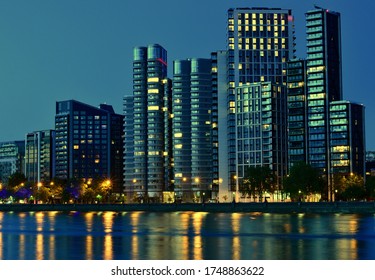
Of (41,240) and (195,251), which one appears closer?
(195,251)

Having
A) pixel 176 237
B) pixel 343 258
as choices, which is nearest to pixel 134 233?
pixel 176 237

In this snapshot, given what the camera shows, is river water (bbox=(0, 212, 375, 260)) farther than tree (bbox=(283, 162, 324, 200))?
No

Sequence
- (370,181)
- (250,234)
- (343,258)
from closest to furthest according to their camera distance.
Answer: (343,258) < (250,234) < (370,181)

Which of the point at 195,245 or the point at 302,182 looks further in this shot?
the point at 302,182

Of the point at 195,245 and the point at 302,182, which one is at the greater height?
the point at 302,182

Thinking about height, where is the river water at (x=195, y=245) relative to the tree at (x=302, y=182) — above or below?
below

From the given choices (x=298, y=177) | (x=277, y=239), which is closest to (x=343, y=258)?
(x=277, y=239)

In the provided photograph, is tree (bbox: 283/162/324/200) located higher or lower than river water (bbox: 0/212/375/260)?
higher

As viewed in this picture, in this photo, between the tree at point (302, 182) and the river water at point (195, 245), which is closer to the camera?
the river water at point (195, 245)
